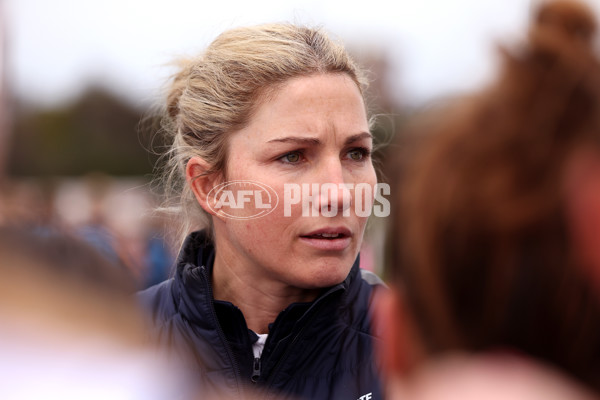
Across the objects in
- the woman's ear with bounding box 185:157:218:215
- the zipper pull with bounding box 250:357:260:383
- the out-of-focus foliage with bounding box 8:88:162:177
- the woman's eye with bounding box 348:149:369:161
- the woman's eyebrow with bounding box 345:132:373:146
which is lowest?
the zipper pull with bounding box 250:357:260:383

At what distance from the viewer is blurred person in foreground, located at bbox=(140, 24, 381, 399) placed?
6.65ft

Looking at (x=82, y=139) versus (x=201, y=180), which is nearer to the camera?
(x=201, y=180)

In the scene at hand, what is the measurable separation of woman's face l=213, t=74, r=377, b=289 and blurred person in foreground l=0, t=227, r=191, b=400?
125cm

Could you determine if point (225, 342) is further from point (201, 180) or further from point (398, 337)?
point (398, 337)

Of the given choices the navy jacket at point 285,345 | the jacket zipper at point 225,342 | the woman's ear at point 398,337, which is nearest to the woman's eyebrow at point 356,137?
the navy jacket at point 285,345

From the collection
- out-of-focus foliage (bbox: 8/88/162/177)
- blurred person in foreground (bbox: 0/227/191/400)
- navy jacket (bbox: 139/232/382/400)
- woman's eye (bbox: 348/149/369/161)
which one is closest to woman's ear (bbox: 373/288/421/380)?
blurred person in foreground (bbox: 0/227/191/400)

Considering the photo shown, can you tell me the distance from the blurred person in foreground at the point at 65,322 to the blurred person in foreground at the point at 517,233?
0.38m

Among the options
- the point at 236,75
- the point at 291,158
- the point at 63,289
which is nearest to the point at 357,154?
the point at 291,158

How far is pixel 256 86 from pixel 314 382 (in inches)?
39.9

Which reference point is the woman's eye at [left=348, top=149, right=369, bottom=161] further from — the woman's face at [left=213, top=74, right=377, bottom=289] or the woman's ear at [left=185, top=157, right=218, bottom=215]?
the woman's ear at [left=185, top=157, right=218, bottom=215]

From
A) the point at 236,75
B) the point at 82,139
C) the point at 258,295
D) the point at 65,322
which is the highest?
the point at 82,139

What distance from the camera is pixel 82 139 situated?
42.8 m

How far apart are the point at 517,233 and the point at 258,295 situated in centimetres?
154

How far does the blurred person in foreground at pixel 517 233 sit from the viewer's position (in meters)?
0.75
